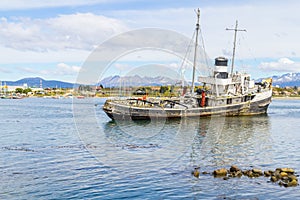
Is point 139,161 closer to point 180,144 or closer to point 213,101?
point 180,144

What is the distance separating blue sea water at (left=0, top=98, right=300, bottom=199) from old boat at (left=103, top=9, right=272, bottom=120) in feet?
22.8

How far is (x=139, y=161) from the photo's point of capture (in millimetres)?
32406

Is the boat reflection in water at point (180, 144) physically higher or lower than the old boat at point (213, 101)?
lower

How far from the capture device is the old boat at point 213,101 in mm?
64688

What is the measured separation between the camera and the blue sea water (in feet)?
77.9

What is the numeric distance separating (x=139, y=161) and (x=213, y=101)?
4422 cm

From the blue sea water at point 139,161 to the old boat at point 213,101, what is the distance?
6.94 m

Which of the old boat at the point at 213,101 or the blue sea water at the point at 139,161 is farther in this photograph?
the old boat at the point at 213,101

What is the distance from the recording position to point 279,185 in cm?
2517

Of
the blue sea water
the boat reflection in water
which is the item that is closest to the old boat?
the boat reflection in water

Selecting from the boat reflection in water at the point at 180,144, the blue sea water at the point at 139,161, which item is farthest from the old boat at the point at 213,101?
the blue sea water at the point at 139,161

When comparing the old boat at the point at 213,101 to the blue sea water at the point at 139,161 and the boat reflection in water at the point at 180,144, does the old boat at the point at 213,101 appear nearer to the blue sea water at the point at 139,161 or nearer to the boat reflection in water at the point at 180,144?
the boat reflection in water at the point at 180,144

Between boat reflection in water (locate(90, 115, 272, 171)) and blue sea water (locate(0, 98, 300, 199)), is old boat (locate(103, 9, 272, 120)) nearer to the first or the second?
boat reflection in water (locate(90, 115, 272, 171))

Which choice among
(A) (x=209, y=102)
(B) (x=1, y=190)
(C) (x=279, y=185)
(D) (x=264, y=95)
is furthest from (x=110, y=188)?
(D) (x=264, y=95)
